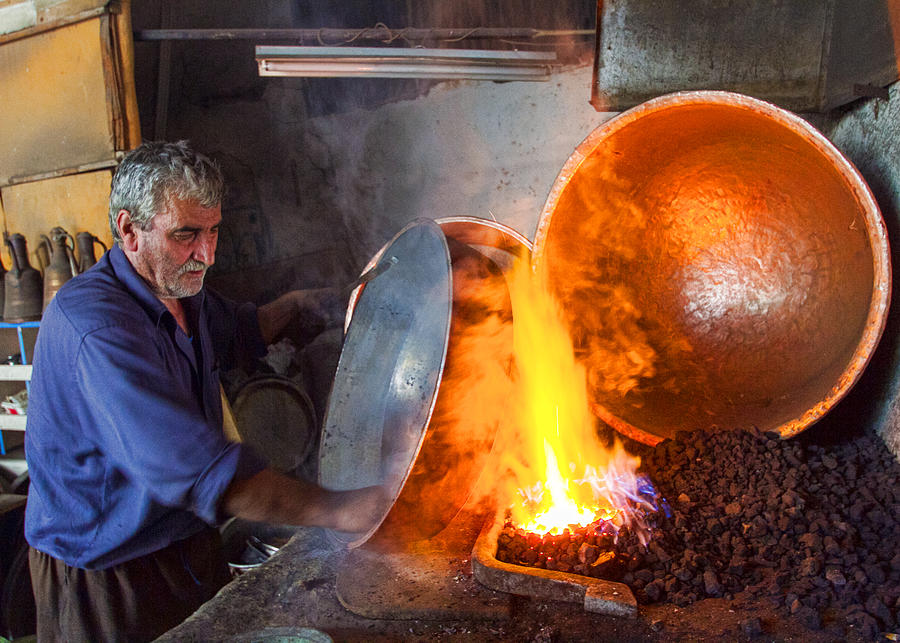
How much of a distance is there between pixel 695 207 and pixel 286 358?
2.84 m

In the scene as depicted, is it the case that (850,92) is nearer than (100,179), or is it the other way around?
(850,92)

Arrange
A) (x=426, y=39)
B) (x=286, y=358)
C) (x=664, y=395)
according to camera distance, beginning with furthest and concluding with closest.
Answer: (x=286, y=358) < (x=426, y=39) < (x=664, y=395)

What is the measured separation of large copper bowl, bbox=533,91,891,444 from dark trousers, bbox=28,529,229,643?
1.66 metres

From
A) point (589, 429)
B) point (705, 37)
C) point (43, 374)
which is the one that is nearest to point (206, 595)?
point (43, 374)

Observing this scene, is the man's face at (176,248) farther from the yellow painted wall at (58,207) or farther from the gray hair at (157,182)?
the yellow painted wall at (58,207)

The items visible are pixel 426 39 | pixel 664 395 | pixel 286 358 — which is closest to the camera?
pixel 664 395

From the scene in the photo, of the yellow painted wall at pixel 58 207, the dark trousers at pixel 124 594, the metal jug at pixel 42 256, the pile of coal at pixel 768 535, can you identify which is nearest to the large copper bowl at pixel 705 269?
the pile of coal at pixel 768 535

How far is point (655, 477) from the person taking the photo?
2416 millimetres

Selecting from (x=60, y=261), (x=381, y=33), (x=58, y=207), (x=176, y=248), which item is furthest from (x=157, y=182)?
(x=58, y=207)

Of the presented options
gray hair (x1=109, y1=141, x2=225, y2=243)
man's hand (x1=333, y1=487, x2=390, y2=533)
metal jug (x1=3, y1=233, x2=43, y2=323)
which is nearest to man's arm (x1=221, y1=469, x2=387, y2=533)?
man's hand (x1=333, y1=487, x2=390, y2=533)

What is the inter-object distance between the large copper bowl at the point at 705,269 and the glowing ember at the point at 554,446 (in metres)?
0.12

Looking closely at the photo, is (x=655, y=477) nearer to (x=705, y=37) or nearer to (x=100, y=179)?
(x=705, y=37)

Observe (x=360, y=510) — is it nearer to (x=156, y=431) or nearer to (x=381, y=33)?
(x=156, y=431)

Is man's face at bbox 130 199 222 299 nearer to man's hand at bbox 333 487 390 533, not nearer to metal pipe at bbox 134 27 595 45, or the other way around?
man's hand at bbox 333 487 390 533
